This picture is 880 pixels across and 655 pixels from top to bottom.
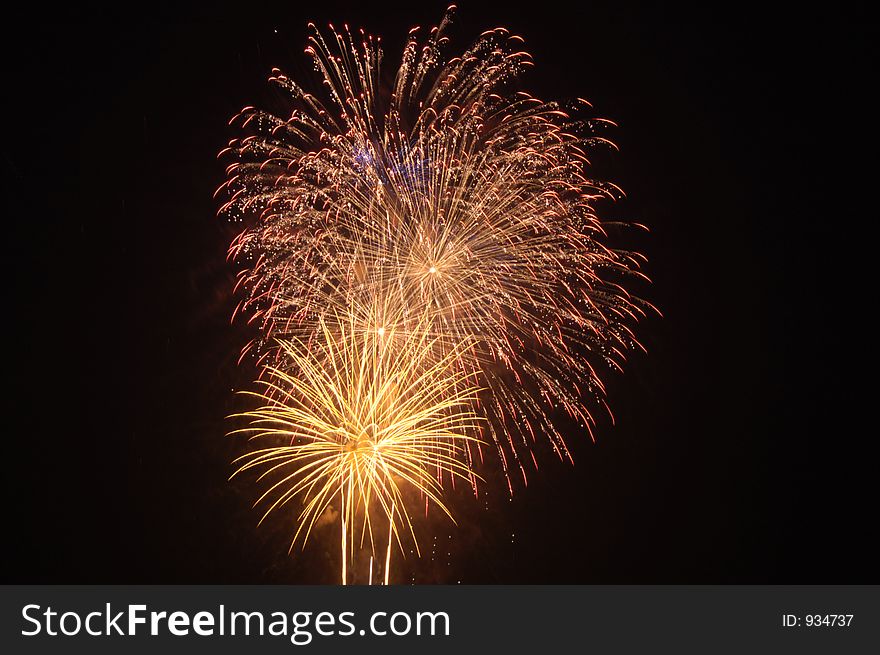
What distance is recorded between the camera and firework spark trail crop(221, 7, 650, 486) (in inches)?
300

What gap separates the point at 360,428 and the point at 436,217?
2.33 m

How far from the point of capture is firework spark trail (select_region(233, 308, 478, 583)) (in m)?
7.60

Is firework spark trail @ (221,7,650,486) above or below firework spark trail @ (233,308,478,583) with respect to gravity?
above

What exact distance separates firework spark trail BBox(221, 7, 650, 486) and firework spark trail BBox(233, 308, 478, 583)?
0.88 ft

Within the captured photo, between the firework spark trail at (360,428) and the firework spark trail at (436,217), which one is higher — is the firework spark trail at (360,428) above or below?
below

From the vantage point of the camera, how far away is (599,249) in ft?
28.0

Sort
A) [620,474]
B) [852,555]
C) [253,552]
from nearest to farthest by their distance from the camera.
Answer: [253,552] < [620,474] < [852,555]

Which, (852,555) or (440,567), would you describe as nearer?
(440,567)

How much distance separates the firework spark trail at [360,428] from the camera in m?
7.60

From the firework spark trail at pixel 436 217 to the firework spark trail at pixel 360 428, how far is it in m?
0.27

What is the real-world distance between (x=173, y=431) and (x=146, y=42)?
469 cm

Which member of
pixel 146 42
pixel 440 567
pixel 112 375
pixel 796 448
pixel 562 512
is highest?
pixel 146 42

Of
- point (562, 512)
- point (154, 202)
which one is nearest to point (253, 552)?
point (562, 512)

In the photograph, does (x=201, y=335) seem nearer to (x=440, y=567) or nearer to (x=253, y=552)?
(x=253, y=552)
